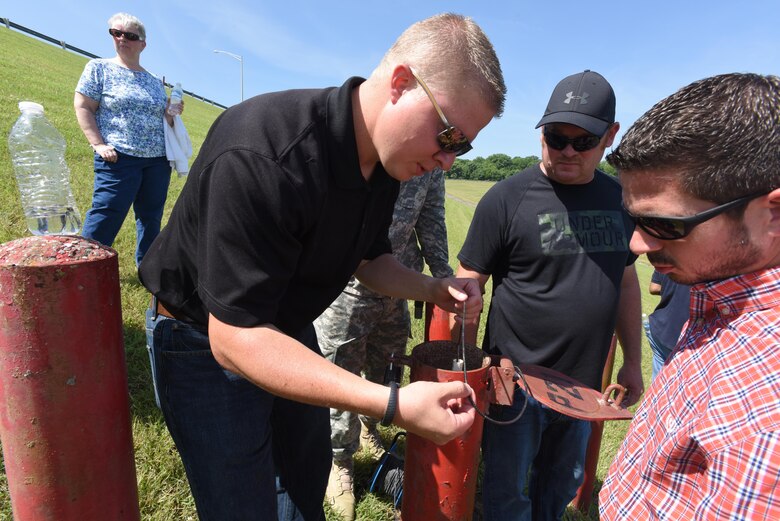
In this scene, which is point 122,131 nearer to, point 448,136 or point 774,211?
point 448,136

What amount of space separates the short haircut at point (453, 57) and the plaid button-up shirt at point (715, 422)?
0.82m

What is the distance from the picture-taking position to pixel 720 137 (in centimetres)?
107

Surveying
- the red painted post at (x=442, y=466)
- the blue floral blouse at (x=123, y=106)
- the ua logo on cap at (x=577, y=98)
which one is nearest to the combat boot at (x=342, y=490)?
the red painted post at (x=442, y=466)

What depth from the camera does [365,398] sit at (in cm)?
131

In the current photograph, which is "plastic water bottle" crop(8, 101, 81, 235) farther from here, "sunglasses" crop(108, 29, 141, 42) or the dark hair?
the dark hair

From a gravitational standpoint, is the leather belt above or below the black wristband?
above

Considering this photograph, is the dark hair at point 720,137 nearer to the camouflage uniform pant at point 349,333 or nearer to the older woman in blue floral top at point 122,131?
the camouflage uniform pant at point 349,333

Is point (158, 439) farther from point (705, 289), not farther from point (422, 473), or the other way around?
point (705, 289)

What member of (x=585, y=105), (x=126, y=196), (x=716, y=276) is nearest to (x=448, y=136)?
(x=716, y=276)

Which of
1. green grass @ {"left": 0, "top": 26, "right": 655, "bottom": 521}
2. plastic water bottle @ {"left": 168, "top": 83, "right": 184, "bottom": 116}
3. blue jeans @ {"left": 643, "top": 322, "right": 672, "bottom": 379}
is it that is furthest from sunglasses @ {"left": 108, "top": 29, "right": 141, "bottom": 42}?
blue jeans @ {"left": 643, "top": 322, "right": 672, "bottom": 379}

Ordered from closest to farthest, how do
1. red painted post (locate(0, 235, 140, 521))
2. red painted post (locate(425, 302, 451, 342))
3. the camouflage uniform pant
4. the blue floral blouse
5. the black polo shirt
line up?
red painted post (locate(0, 235, 140, 521)), the black polo shirt, red painted post (locate(425, 302, 451, 342)), the camouflage uniform pant, the blue floral blouse

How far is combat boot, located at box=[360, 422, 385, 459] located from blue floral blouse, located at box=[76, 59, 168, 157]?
119 inches

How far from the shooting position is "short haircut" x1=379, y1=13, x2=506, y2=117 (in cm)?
139

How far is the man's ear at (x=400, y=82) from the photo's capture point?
1.40 meters
